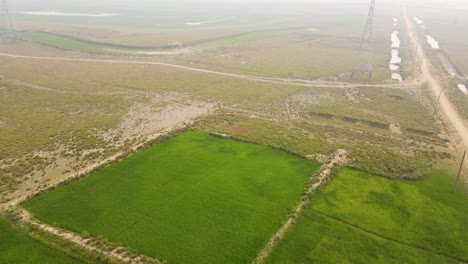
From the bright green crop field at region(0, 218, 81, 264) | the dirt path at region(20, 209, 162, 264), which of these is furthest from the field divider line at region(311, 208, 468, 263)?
the bright green crop field at region(0, 218, 81, 264)

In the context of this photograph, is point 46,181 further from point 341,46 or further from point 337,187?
point 341,46

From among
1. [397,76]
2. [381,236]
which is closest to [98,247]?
[381,236]

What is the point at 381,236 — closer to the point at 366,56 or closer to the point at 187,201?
the point at 187,201

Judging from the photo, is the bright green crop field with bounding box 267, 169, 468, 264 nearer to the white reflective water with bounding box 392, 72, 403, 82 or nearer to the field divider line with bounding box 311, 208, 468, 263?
the field divider line with bounding box 311, 208, 468, 263

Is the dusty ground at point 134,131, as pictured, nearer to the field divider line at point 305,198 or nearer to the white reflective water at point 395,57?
the field divider line at point 305,198

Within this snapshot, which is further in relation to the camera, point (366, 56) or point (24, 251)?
point (366, 56)
